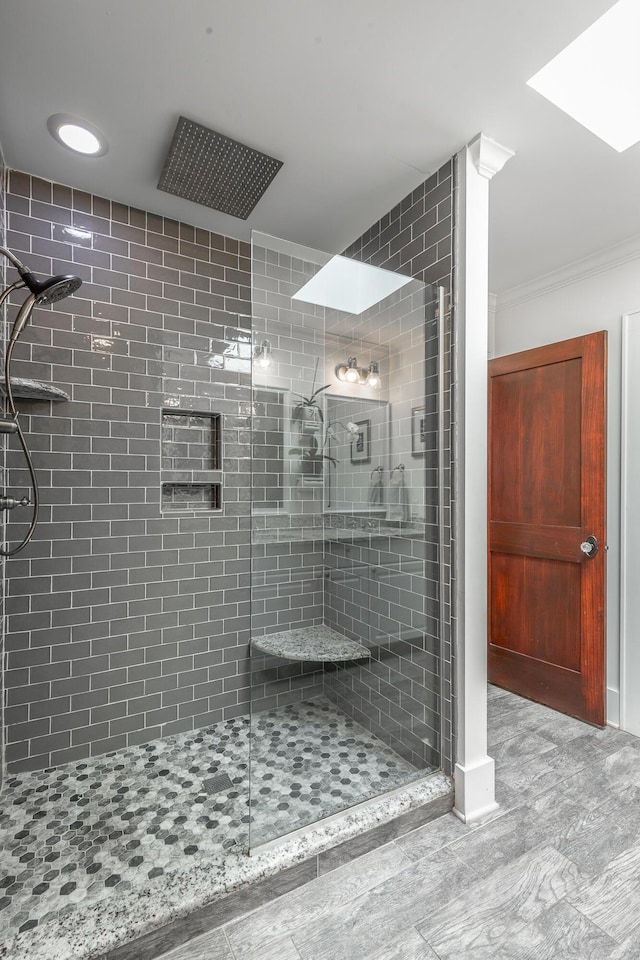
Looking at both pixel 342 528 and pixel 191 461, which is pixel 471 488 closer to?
pixel 342 528

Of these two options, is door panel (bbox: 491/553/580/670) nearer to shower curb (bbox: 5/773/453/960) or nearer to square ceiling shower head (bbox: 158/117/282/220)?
shower curb (bbox: 5/773/453/960)

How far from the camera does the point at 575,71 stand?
157cm

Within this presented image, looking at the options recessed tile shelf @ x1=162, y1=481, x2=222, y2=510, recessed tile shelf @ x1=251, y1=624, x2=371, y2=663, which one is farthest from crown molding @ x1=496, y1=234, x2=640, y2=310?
recessed tile shelf @ x1=251, y1=624, x2=371, y2=663

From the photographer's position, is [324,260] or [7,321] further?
[7,321]

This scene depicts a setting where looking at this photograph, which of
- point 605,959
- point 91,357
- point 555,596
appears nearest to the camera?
point 605,959

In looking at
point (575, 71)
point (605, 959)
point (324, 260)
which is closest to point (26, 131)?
point (324, 260)

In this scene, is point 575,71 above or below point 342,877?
above

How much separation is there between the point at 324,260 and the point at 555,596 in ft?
7.38

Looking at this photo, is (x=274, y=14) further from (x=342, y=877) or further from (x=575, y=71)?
(x=342, y=877)

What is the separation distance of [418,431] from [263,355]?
711 mm

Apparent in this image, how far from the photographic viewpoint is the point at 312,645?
1852 millimetres

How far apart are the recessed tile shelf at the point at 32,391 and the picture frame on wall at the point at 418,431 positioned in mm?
1494

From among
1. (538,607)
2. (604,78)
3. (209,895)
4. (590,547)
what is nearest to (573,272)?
(604,78)

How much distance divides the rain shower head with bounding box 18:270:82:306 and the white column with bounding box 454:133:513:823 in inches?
54.3
